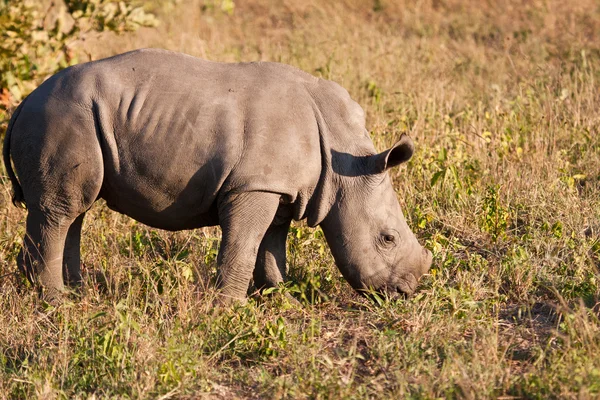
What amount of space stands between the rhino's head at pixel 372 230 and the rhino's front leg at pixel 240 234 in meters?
0.49

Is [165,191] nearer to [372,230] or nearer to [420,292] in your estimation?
[372,230]

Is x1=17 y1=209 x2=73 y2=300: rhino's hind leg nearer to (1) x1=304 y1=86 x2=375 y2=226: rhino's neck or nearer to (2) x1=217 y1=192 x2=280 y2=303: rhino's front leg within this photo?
(2) x1=217 y1=192 x2=280 y2=303: rhino's front leg

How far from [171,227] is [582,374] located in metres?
2.73

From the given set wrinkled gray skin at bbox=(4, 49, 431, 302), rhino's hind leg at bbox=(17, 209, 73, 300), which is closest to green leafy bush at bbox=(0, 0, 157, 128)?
rhino's hind leg at bbox=(17, 209, 73, 300)

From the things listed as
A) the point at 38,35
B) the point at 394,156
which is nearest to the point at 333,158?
the point at 394,156

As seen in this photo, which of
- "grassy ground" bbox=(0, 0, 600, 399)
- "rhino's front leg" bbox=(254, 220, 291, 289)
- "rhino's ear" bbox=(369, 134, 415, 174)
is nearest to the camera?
"grassy ground" bbox=(0, 0, 600, 399)

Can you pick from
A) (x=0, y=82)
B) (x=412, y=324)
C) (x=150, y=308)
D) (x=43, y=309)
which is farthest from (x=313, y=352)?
(x=0, y=82)

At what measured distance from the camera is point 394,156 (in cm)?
565

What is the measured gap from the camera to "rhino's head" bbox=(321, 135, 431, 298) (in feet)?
18.6

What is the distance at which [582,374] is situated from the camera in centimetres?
462

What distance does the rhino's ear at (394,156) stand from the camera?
550 cm

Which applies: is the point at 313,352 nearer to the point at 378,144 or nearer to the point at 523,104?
the point at 378,144

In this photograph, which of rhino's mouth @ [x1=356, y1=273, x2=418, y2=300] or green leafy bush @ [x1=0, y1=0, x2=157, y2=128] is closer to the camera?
rhino's mouth @ [x1=356, y1=273, x2=418, y2=300]

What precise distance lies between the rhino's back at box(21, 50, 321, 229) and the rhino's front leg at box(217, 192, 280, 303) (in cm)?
9
